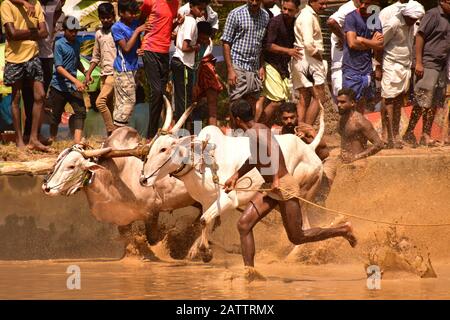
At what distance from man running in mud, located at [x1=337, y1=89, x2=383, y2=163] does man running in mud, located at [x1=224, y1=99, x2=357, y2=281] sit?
2.65 metres

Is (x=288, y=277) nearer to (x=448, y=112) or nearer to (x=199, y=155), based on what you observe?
(x=199, y=155)

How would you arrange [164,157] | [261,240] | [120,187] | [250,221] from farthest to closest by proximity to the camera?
[261,240] < [120,187] < [164,157] < [250,221]

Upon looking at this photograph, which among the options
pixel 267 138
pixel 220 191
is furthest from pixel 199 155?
pixel 267 138

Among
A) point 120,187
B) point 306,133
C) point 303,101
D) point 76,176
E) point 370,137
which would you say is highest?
point 303,101

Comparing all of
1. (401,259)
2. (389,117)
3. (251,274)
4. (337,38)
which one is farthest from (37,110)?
(401,259)

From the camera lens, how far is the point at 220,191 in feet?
53.0

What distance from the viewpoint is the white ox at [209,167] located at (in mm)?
16031

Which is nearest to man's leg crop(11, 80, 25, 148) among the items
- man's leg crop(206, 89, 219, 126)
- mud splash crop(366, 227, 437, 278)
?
man's leg crop(206, 89, 219, 126)

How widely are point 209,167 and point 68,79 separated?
118 inches

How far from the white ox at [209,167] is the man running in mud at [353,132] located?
1.28 metres

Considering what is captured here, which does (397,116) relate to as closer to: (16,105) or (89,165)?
(89,165)

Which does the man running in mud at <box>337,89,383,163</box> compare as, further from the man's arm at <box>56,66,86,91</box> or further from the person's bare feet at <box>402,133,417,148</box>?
the man's arm at <box>56,66,86,91</box>

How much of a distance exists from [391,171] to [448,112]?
1287 mm

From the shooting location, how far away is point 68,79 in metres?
18.4
